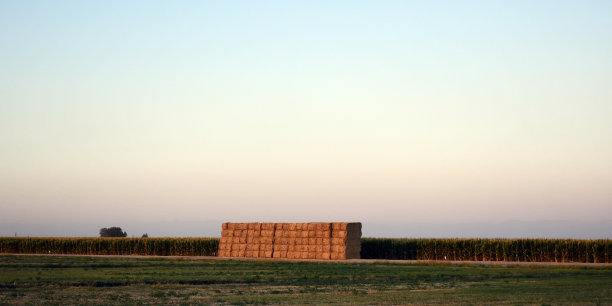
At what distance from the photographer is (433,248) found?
60.9 metres

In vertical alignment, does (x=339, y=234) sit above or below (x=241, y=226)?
below

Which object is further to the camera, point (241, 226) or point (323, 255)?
point (241, 226)

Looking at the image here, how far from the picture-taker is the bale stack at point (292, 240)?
58.8 meters

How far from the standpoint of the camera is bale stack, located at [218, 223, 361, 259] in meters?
58.8

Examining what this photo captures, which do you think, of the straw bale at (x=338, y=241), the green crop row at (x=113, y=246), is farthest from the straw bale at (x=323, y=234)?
the green crop row at (x=113, y=246)

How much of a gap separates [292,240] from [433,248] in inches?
443

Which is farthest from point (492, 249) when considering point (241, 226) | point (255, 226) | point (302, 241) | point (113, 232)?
point (113, 232)

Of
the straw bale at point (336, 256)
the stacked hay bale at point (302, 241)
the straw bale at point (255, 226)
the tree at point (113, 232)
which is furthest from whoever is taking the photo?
the tree at point (113, 232)

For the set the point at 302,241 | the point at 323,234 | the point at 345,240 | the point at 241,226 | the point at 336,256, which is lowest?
the point at 336,256

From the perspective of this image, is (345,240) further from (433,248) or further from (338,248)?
(433,248)

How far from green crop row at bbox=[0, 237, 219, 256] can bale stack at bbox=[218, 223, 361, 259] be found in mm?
5260

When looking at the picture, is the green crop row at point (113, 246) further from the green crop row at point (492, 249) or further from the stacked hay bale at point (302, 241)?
the green crop row at point (492, 249)

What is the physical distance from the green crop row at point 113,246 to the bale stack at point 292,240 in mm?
5260

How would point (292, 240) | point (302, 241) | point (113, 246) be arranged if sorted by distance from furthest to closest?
point (113, 246) < point (292, 240) < point (302, 241)
